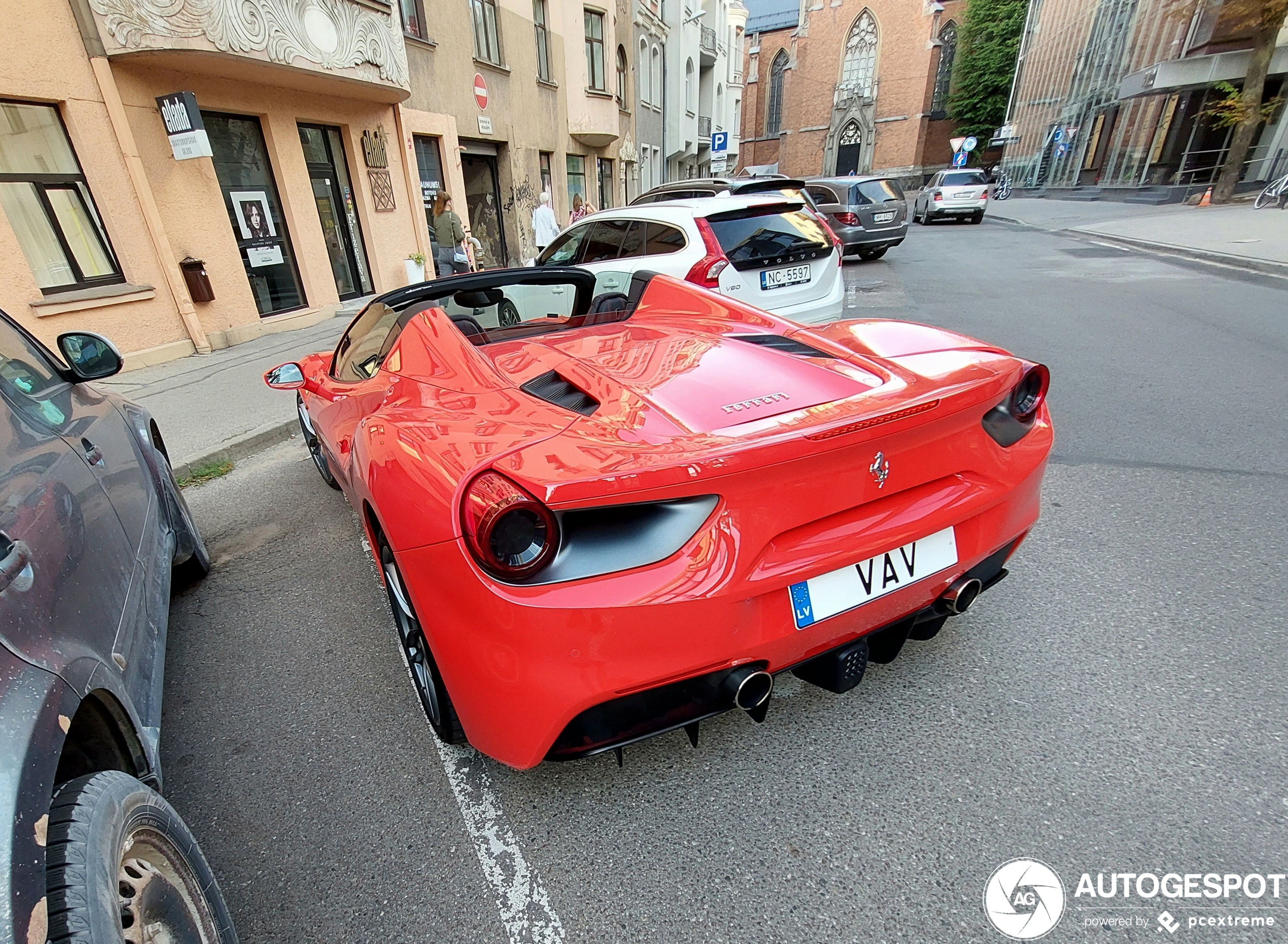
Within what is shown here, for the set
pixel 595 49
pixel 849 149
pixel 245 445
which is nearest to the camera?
pixel 245 445

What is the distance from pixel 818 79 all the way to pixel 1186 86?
44196 millimetres

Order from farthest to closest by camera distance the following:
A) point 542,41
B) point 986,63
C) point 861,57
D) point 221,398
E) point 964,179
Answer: point 861,57 < point 986,63 < point 964,179 < point 542,41 < point 221,398

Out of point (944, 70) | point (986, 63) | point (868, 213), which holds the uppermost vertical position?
point (944, 70)

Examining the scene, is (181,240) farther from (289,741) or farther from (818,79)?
(818,79)

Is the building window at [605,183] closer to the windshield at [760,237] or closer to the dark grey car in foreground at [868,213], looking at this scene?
the dark grey car in foreground at [868,213]

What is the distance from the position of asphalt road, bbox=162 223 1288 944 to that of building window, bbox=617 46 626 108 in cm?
2552

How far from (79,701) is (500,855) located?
106 cm

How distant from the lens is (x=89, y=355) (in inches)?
98.9

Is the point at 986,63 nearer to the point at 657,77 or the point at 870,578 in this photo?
the point at 657,77

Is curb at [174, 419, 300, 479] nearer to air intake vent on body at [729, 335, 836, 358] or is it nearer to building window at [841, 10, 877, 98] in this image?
air intake vent on body at [729, 335, 836, 358]

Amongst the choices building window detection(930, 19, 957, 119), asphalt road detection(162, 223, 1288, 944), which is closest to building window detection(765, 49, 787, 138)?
building window detection(930, 19, 957, 119)

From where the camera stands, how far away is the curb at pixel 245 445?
4652 mm

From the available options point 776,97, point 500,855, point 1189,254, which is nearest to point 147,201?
point 500,855

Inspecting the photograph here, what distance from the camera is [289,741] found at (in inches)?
83.5
